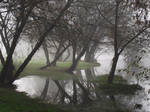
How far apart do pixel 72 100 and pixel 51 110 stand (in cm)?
332

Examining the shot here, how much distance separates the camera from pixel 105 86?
17.4 m

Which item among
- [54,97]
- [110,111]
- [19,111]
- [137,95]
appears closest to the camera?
[19,111]

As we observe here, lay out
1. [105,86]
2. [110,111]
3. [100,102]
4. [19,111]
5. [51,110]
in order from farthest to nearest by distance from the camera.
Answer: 1. [105,86]
2. [100,102]
3. [110,111]
4. [51,110]
5. [19,111]

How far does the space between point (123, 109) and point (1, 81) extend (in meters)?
8.92

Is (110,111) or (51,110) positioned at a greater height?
(51,110)

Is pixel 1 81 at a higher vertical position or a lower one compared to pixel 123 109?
higher

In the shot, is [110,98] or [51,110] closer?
[51,110]

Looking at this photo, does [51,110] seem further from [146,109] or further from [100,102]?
[146,109]

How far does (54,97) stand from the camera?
1362 centimetres

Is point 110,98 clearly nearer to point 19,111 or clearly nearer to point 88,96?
point 88,96

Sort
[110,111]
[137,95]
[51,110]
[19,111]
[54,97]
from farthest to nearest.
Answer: [137,95] → [54,97] → [110,111] → [51,110] → [19,111]

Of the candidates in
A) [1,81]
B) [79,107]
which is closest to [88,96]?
[79,107]

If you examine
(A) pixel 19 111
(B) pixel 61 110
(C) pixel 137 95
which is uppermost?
(A) pixel 19 111

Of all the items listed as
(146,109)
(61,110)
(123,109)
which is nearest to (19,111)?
(61,110)
